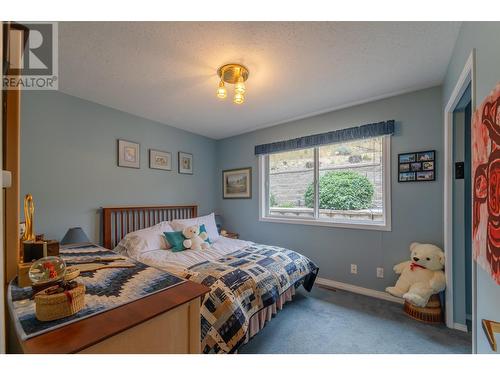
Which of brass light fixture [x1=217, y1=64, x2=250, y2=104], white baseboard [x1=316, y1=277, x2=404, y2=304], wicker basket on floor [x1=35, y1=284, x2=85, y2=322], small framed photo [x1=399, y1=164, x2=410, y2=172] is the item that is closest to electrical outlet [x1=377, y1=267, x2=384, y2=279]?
white baseboard [x1=316, y1=277, x2=404, y2=304]

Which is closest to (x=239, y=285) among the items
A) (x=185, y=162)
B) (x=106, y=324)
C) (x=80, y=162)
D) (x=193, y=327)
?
(x=193, y=327)

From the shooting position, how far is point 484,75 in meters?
1.08

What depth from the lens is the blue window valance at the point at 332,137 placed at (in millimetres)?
2508

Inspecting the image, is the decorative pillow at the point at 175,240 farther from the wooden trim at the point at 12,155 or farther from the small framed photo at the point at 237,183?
the wooden trim at the point at 12,155

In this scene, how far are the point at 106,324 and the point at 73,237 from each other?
6.76 ft

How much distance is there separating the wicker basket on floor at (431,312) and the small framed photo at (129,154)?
3.74 meters

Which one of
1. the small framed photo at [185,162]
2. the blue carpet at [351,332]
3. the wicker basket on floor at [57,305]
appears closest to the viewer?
the wicker basket on floor at [57,305]

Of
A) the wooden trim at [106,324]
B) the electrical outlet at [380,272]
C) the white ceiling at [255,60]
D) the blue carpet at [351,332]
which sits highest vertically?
the white ceiling at [255,60]

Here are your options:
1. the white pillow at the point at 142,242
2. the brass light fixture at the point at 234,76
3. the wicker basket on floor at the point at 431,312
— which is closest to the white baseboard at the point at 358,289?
the wicker basket on floor at the point at 431,312

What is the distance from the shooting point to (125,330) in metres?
0.70

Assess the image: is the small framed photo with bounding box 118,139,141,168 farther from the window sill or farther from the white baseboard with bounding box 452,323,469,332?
the white baseboard with bounding box 452,323,469,332

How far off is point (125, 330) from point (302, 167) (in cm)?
298

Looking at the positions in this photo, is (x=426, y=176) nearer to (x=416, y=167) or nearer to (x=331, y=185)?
(x=416, y=167)

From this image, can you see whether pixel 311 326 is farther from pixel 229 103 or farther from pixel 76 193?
pixel 76 193
